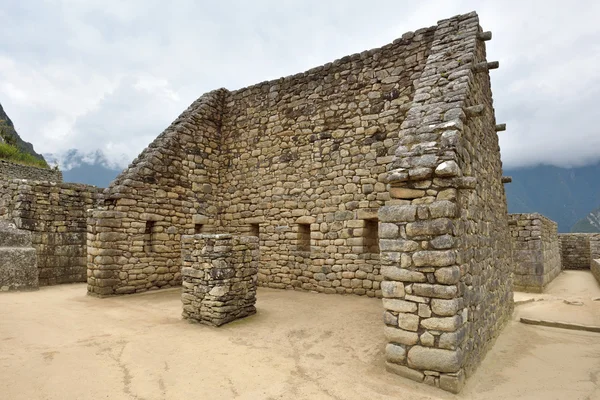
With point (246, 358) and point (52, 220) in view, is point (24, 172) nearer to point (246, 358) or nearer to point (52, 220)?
point (52, 220)

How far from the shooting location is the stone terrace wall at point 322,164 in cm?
833

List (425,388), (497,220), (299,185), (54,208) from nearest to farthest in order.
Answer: (425,388) < (497,220) < (299,185) < (54,208)

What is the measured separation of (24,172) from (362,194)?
59.8 feet

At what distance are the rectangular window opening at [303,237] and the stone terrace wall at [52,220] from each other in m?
6.85

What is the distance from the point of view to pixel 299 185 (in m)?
9.63

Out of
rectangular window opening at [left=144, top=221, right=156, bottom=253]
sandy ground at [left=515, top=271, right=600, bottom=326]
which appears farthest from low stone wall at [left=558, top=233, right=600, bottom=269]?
rectangular window opening at [left=144, top=221, right=156, bottom=253]

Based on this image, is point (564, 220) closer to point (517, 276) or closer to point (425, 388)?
point (517, 276)

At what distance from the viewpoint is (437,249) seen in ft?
12.9

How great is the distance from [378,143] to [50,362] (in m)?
7.32

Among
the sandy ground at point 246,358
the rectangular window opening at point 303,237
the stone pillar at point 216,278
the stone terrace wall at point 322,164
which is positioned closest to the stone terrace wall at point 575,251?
the sandy ground at point 246,358

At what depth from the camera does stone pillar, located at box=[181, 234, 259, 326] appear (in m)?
6.07

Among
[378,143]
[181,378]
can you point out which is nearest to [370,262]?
[378,143]

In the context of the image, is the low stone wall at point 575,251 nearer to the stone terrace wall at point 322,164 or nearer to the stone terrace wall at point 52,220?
the stone terrace wall at point 322,164

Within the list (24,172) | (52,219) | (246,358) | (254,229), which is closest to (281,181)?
(254,229)
